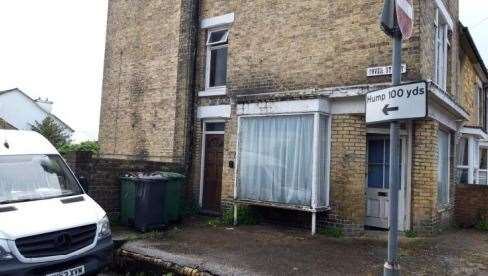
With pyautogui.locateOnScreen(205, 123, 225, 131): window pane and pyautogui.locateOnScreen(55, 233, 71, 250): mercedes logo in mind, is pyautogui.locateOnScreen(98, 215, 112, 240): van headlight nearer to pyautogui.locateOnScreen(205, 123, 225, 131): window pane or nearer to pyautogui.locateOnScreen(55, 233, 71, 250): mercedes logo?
pyautogui.locateOnScreen(55, 233, 71, 250): mercedes logo

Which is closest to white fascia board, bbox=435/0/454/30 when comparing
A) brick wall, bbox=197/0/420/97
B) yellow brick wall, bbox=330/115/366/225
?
brick wall, bbox=197/0/420/97

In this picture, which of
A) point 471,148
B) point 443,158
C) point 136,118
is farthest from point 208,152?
point 471,148

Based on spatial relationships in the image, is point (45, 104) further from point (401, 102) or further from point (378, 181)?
point (401, 102)

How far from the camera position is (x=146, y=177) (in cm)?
947

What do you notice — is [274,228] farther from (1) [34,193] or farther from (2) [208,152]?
(1) [34,193]

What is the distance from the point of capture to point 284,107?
31.9 ft

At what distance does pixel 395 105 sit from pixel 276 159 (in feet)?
18.5

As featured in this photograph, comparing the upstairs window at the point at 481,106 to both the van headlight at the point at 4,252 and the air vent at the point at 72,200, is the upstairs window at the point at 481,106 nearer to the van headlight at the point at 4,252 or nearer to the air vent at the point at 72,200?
the air vent at the point at 72,200

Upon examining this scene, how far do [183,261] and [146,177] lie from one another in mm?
3087

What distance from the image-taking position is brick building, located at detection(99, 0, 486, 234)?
9.24 metres

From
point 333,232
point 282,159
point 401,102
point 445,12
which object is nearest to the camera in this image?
point 401,102

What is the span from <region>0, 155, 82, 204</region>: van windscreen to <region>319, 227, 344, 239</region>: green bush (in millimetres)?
5295

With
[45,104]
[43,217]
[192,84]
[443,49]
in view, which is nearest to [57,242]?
[43,217]

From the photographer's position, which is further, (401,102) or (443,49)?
(443,49)
